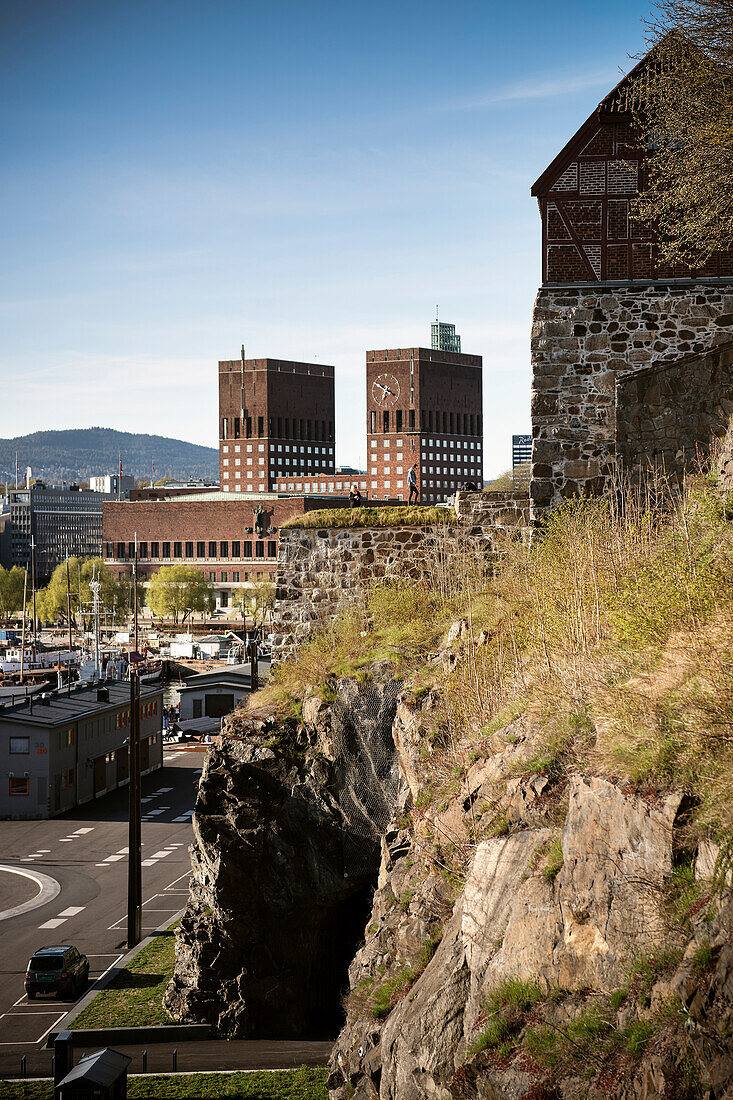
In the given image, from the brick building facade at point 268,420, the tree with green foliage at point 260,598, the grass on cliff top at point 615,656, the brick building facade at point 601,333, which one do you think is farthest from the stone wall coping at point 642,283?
the brick building facade at point 268,420

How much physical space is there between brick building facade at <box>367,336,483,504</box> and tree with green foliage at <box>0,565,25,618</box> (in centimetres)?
5418

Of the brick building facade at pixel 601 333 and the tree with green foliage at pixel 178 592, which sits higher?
the brick building facade at pixel 601 333

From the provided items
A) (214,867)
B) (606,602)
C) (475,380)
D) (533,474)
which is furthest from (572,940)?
(475,380)

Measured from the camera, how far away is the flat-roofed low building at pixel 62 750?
4203cm

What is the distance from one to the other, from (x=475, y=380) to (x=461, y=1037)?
162055 mm

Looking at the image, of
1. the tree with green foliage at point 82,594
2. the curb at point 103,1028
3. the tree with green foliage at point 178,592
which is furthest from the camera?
the tree with green foliage at point 82,594

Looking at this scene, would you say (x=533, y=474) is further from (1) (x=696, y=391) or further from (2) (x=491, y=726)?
(2) (x=491, y=726)

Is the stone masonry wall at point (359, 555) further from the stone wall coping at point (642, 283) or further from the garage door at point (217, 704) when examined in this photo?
the garage door at point (217, 704)

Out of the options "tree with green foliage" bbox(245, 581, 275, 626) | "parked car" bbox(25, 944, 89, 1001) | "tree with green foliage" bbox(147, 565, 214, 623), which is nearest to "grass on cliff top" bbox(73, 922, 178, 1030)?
"parked car" bbox(25, 944, 89, 1001)

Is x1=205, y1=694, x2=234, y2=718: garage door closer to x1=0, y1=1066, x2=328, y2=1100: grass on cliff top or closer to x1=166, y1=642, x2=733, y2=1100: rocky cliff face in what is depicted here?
x1=0, y1=1066, x2=328, y2=1100: grass on cliff top

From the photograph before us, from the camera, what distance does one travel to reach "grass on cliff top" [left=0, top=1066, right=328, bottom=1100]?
1814cm

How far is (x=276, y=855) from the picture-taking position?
20344 mm

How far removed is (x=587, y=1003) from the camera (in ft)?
22.2

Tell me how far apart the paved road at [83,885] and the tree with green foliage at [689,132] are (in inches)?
786
